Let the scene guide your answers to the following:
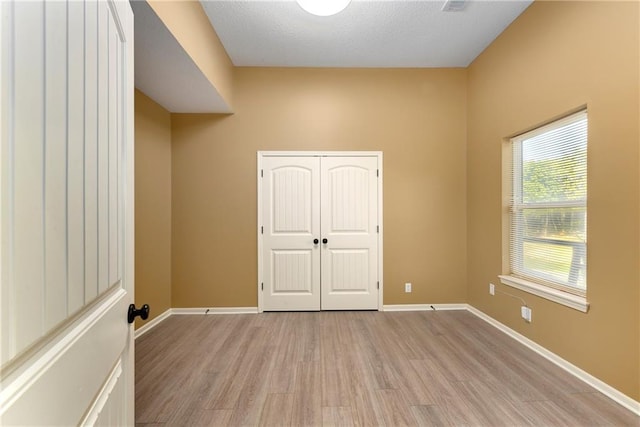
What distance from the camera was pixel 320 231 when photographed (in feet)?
11.2

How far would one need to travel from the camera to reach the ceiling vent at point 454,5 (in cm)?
234

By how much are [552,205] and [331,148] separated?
2.30 m

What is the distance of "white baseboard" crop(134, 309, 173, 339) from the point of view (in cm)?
274

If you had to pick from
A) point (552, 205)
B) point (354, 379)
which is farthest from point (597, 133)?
point (354, 379)

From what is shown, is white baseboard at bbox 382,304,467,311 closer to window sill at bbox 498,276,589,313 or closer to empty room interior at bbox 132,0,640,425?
empty room interior at bbox 132,0,640,425

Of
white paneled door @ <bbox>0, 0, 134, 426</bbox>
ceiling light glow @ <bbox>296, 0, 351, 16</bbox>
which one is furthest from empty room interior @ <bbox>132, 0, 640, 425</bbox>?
white paneled door @ <bbox>0, 0, 134, 426</bbox>

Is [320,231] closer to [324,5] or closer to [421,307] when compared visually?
[421,307]

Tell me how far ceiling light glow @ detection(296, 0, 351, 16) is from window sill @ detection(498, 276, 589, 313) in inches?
115

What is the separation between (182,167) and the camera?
11.0 feet

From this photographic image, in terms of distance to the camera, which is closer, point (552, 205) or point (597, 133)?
point (597, 133)

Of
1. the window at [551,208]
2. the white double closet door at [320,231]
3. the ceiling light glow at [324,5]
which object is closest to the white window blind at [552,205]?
the window at [551,208]

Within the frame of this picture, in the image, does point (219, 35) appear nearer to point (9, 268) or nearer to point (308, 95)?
point (308, 95)

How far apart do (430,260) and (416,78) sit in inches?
92.9

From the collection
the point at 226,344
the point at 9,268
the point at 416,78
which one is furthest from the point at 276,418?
the point at 416,78
